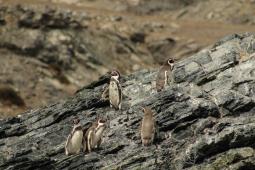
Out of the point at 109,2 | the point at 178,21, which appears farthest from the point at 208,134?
the point at 109,2

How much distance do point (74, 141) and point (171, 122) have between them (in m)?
3.38

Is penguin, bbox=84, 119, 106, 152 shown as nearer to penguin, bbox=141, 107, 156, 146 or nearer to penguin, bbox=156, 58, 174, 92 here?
penguin, bbox=141, 107, 156, 146

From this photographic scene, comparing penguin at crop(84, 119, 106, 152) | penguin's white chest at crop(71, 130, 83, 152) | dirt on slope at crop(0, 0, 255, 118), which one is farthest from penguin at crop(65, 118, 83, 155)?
dirt on slope at crop(0, 0, 255, 118)

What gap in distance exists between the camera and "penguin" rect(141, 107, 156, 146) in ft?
77.3

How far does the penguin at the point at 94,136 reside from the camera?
2433 centimetres

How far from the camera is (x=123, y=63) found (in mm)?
59688

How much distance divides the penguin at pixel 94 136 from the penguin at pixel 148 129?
1552 millimetres

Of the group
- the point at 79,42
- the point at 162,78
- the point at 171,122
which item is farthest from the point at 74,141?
the point at 79,42

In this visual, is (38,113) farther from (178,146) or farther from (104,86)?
(178,146)

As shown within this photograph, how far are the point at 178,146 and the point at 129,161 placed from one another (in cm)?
168

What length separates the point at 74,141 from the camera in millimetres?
24594

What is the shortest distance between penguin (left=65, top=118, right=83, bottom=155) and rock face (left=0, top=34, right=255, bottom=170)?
30 centimetres

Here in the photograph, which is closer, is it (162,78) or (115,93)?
(115,93)

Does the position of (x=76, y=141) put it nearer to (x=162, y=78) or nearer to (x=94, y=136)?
(x=94, y=136)
